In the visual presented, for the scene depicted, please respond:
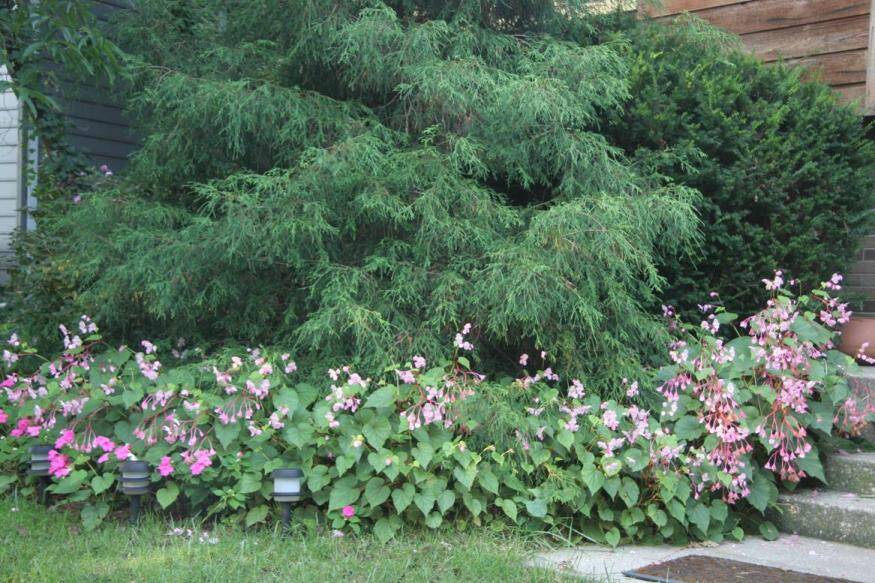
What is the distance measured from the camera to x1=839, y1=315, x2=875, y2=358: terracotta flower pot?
492cm

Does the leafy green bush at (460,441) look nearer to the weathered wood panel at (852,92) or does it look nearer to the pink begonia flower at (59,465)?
the pink begonia flower at (59,465)

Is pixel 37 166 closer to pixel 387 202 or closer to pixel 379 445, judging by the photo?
pixel 387 202

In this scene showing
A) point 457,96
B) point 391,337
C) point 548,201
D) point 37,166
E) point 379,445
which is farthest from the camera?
point 37,166

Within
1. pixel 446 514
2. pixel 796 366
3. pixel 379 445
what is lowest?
pixel 446 514

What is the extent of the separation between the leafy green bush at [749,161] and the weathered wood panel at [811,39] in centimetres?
76

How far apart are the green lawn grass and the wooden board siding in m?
3.57

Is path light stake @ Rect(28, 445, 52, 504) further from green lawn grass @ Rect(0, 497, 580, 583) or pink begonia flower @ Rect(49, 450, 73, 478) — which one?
green lawn grass @ Rect(0, 497, 580, 583)

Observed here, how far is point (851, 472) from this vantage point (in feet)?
13.0

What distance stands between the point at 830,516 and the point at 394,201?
91.1 inches

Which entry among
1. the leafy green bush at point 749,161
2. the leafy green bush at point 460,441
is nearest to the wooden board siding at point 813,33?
the leafy green bush at point 749,161

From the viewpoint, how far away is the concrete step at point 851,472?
12.9 ft

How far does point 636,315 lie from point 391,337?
1156 mm

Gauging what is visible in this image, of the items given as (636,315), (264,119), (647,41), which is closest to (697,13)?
(647,41)

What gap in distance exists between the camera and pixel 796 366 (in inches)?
156
